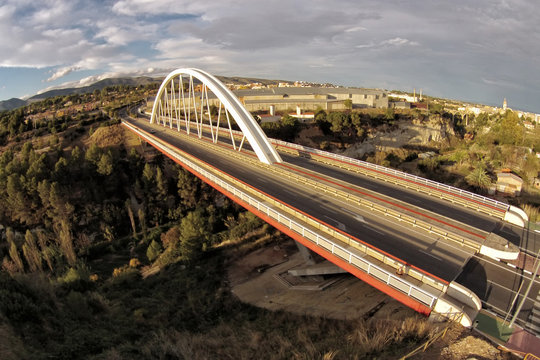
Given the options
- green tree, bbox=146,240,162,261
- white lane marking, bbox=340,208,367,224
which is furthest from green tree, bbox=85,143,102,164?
white lane marking, bbox=340,208,367,224

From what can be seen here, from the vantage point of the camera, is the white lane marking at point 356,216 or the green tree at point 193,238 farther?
the green tree at point 193,238

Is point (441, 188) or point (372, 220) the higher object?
point (441, 188)

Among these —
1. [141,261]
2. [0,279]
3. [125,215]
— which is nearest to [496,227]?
[0,279]

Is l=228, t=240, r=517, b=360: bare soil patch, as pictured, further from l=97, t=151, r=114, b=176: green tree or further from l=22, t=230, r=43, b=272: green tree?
l=97, t=151, r=114, b=176: green tree

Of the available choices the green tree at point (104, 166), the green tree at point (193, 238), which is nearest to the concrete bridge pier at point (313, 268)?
the green tree at point (193, 238)

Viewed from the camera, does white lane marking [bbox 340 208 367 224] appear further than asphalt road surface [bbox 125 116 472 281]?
Yes

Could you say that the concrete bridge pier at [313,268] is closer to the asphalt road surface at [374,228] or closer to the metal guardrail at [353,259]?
the asphalt road surface at [374,228]

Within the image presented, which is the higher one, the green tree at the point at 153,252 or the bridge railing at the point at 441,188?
the bridge railing at the point at 441,188

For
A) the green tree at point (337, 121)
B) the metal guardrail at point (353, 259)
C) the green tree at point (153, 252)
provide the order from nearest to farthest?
Result: the metal guardrail at point (353, 259) → the green tree at point (153, 252) → the green tree at point (337, 121)

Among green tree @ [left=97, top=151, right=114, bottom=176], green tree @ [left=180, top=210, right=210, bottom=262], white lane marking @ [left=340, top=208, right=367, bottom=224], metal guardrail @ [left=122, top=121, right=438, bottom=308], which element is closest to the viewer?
metal guardrail @ [left=122, top=121, right=438, bottom=308]

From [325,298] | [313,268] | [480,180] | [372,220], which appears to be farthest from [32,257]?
[480,180]

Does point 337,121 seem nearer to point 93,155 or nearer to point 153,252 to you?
point 153,252
